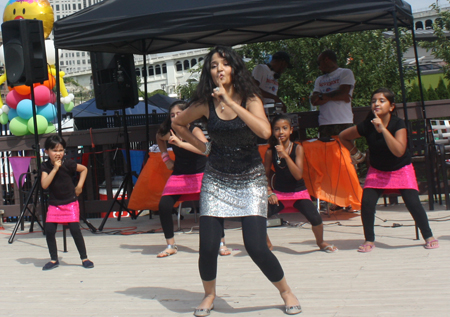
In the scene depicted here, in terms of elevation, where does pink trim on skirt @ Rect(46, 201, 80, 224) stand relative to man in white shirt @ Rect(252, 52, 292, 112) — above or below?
below

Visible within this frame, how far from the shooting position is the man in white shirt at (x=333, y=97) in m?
7.46

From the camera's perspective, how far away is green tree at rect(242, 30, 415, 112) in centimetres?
1410

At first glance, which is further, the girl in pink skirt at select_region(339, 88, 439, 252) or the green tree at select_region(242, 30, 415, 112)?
the green tree at select_region(242, 30, 415, 112)

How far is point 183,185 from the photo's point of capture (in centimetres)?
598

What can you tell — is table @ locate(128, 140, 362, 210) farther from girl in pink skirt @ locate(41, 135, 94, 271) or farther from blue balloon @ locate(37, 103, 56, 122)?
blue balloon @ locate(37, 103, 56, 122)

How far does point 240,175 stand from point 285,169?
1935 mm

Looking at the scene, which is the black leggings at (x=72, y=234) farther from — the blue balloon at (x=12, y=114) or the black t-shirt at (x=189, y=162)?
the blue balloon at (x=12, y=114)

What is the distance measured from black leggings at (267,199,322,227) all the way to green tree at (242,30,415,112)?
30.1 feet

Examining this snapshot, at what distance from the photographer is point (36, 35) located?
6.68 m

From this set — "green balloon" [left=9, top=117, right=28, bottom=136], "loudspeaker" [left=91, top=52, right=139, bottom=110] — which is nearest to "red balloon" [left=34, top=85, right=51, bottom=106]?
"green balloon" [left=9, top=117, right=28, bottom=136]

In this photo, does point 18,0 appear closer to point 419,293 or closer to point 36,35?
point 36,35

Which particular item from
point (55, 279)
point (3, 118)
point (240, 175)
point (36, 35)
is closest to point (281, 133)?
point (240, 175)

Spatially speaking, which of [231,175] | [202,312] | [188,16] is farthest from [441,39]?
[202,312]

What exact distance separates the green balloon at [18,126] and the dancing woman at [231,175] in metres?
9.55
